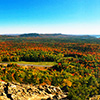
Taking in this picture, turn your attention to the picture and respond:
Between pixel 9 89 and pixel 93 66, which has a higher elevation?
pixel 9 89

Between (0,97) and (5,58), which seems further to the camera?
(5,58)

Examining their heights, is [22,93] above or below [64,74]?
above

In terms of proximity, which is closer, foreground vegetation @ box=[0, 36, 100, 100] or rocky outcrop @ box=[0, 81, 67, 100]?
rocky outcrop @ box=[0, 81, 67, 100]

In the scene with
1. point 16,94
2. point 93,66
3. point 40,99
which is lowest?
point 93,66

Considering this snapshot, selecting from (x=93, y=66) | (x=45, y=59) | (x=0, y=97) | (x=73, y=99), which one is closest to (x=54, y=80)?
(x=73, y=99)

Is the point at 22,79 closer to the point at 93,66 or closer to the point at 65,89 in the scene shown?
the point at 65,89

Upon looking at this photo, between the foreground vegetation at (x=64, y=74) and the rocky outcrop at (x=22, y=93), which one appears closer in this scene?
the rocky outcrop at (x=22, y=93)

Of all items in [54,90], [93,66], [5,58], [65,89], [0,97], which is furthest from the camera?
[5,58]

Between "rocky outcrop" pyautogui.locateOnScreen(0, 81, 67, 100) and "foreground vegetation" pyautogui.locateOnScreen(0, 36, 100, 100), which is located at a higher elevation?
"rocky outcrop" pyautogui.locateOnScreen(0, 81, 67, 100)

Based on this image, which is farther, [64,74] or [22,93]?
[64,74]

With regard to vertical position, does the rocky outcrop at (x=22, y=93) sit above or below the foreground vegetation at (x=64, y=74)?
above

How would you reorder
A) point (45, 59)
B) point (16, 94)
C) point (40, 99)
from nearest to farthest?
point (16, 94) < point (40, 99) < point (45, 59)
